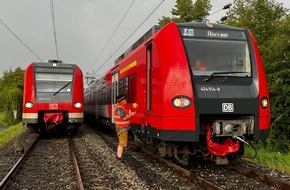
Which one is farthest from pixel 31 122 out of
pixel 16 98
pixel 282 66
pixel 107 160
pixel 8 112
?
Answer: pixel 8 112

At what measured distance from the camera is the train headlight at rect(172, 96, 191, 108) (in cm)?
749

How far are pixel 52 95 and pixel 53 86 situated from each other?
0.38m

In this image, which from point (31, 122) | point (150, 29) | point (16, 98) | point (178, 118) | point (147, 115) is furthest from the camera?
point (16, 98)

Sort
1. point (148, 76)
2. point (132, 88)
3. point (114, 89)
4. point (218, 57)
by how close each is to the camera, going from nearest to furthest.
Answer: point (218, 57) → point (148, 76) → point (132, 88) → point (114, 89)

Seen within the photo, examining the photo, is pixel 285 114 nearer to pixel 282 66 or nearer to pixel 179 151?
pixel 282 66

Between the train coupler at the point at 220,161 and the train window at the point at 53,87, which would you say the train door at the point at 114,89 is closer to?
the train window at the point at 53,87

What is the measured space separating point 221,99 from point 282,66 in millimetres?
7237

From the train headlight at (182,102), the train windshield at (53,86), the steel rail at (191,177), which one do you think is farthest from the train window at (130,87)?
the train windshield at (53,86)

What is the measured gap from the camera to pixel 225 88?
7840 millimetres

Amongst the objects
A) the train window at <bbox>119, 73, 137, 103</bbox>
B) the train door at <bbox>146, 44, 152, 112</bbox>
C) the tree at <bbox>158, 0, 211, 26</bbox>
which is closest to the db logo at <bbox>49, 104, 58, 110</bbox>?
the train window at <bbox>119, 73, 137, 103</bbox>

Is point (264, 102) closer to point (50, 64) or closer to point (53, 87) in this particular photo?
point (53, 87)

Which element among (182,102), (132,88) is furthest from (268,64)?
(182,102)

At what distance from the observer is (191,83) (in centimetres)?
756

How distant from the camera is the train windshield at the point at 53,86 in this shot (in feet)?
50.3
